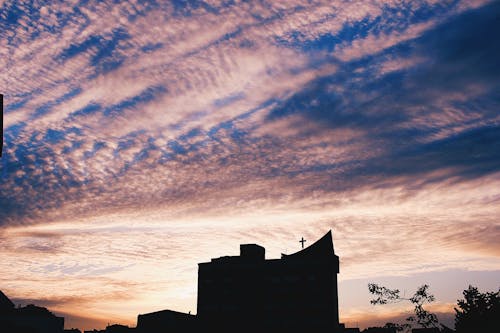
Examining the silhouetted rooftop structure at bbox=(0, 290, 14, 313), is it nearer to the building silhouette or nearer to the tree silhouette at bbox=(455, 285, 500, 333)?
the building silhouette

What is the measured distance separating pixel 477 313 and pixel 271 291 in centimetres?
2501

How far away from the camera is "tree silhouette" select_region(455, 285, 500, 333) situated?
49.6 m

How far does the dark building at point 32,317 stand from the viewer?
79875 millimetres

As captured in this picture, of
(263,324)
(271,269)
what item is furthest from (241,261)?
(263,324)

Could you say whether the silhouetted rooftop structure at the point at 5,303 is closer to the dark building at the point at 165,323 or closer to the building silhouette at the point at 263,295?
the dark building at the point at 165,323

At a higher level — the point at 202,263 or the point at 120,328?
the point at 202,263

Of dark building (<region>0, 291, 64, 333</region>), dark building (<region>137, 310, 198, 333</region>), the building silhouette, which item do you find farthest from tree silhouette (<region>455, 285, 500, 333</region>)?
dark building (<region>0, 291, 64, 333</region>)

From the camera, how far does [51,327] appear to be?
86.7 meters

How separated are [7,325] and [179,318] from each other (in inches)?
827

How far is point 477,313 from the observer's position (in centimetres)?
5284

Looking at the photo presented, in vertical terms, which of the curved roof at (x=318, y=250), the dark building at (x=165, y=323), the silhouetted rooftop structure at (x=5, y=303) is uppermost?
the curved roof at (x=318, y=250)

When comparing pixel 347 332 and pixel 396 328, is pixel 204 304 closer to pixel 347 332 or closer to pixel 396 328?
pixel 396 328

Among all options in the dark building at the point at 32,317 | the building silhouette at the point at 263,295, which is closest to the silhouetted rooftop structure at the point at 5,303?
the dark building at the point at 32,317

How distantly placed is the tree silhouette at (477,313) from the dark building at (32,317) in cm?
5956
